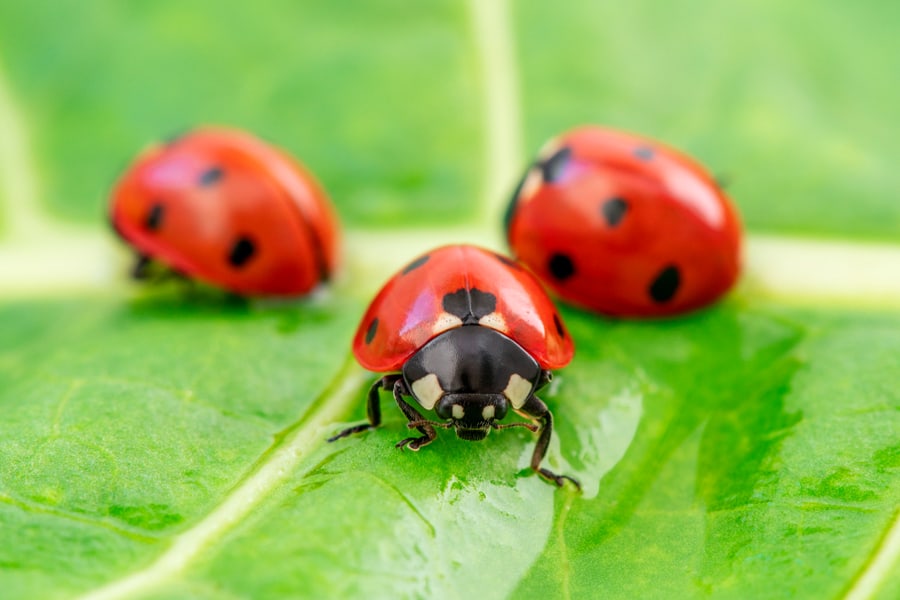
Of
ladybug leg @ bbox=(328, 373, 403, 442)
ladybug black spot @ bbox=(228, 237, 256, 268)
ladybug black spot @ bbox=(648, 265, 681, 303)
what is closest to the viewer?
ladybug leg @ bbox=(328, 373, 403, 442)

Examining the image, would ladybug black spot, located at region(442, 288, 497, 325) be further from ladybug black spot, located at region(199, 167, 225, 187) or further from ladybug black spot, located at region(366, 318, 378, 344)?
ladybug black spot, located at region(199, 167, 225, 187)

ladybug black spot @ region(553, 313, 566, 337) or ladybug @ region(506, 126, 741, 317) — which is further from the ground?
ladybug @ region(506, 126, 741, 317)

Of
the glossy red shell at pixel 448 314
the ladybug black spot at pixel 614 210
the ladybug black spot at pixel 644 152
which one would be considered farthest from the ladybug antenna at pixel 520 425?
the ladybug black spot at pixel 644 152

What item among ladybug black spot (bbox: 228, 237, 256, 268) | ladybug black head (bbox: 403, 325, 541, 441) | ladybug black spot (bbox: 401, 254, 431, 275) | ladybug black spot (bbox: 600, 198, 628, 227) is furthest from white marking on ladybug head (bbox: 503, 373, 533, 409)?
ladybug black spot (bbox: 228, 237, 256, 268)

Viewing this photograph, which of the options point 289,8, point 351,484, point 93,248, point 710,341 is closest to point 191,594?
point 351,484

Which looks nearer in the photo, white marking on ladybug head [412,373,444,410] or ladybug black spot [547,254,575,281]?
white marking on ladybug head [412,373,444,410]

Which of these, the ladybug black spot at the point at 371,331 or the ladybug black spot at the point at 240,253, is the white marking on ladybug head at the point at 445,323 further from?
the ladybug black spot at the point at 240,253

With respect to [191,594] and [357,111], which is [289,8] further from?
[191,594]

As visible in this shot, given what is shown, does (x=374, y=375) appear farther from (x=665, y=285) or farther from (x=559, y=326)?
(x=665, y=285)
